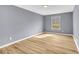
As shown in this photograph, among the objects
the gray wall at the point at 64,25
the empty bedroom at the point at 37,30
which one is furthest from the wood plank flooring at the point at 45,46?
the gray wall at the point at 64,25

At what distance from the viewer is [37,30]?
145 cm

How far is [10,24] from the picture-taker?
134 cm

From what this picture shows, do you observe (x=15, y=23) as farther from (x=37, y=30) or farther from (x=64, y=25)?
(x=64, y=25)

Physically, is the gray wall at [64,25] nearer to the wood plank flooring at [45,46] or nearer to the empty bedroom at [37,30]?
the empty bedroom at [37,30]

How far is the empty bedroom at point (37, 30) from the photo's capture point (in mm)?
1271

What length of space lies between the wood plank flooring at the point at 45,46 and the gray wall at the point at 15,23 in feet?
0.42

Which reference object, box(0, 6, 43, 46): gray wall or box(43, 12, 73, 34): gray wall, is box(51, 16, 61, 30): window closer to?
box(43, 12, 73, 34): gray wall

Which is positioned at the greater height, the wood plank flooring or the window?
the window

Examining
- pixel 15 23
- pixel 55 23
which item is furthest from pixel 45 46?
pixel 15 23

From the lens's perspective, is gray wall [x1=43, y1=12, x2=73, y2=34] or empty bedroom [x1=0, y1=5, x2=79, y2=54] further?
gray wall [x1=43, y1=12, x2=73, y2=34]

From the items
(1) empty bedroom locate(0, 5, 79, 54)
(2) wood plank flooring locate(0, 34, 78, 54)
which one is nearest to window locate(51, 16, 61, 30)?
(1) empty bedroom locate(0, 5, 79, 54)

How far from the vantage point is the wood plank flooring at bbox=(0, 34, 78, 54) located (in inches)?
48.4

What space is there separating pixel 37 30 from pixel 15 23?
429mm
